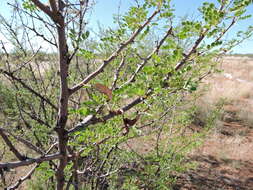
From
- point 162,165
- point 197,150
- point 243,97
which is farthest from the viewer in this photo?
point 243,97

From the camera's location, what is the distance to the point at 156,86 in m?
0.96

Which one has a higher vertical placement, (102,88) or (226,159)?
(102,88)

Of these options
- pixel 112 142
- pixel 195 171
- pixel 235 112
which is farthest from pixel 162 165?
pixel 235 112

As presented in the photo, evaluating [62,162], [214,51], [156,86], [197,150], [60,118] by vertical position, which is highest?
[214,51]

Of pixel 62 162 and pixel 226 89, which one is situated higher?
pixel 226 89

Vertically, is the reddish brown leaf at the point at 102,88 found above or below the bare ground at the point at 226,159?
above

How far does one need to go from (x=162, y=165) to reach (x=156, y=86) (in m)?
1.92

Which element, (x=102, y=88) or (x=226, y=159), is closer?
(x=102, y=88)

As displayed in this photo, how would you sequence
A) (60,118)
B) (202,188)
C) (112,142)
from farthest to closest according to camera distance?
(202,188) < (112,142) < (60,118)

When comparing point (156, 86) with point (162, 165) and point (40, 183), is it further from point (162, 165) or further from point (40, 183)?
point (40, 183)

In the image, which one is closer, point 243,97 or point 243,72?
point 243,97

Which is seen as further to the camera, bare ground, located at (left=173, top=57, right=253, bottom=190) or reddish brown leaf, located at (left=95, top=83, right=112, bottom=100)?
bare ground, located at (left=173, top=57, right=253, bottom=190)

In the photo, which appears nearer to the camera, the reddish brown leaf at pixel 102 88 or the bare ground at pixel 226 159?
the reddish brown leaf at pixel 102 88

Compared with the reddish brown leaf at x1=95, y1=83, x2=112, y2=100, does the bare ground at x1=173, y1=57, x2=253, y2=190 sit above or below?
below
